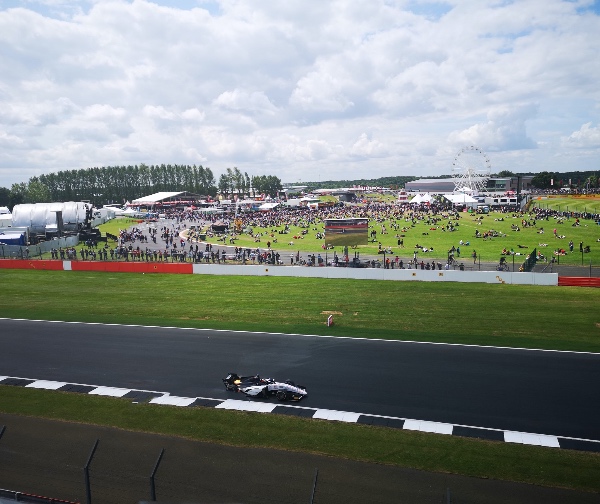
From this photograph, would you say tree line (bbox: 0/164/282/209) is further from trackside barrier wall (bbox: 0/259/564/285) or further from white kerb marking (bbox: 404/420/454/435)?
white kerb marking (bbox: 404/420/454/435)

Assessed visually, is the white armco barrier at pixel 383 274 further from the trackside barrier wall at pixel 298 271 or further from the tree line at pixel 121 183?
the tree line at pixel 121 183

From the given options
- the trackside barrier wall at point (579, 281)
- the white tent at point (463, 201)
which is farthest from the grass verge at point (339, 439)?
the white tent at point (463, 201)

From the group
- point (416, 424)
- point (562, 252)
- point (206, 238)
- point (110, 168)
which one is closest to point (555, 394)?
point (416, 424)

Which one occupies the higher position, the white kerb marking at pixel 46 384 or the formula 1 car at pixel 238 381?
the formula 1 car at pixel 238 381

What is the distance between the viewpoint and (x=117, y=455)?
44.4 ft

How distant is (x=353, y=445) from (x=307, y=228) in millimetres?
65206

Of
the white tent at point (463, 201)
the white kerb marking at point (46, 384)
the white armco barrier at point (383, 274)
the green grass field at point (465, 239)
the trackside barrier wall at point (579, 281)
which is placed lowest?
the white kerb marking at point (46, 384)

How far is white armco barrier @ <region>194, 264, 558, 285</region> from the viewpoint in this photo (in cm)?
3734

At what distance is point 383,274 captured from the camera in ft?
132

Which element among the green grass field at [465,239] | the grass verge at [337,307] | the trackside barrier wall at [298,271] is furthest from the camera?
the green grass field at [465,239]

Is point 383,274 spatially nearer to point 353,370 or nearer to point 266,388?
point 353,370

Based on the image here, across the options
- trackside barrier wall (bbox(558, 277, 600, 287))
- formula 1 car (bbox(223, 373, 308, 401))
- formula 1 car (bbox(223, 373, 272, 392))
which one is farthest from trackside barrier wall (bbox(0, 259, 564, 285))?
formula 1 car (bbox(223, 373, 272, 392))

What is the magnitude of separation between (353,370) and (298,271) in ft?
74.6

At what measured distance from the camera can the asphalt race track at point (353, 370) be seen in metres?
16.5
